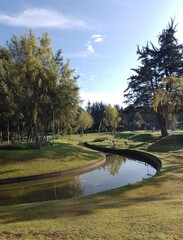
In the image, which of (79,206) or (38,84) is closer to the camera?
(79,206)

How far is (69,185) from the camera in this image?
1970cm

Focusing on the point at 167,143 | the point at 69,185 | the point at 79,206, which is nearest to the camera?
the point at 79,206

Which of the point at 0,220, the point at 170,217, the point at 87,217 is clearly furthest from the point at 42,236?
the point at 170,217

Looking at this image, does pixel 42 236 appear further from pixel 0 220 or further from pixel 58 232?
pixel 0 220

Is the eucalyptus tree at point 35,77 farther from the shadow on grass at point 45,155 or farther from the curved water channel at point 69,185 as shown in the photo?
the curved water channel at point 69,185

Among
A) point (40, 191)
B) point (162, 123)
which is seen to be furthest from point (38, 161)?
point (162, 123)

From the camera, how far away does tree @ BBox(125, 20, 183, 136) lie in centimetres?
4662

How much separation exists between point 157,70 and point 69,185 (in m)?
34.3

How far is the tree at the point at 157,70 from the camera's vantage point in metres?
46.6

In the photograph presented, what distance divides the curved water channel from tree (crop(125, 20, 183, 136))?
2427 cm

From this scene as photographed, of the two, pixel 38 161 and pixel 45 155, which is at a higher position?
pixel 45 155

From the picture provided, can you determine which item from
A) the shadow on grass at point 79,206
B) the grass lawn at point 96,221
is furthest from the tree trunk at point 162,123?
the grass lawn at point 96,221

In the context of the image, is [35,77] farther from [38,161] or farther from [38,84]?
[38,161]

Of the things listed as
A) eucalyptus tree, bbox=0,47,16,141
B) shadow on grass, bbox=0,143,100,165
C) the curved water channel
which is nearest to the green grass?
shadow on grass, bbox=0,143,100,165
